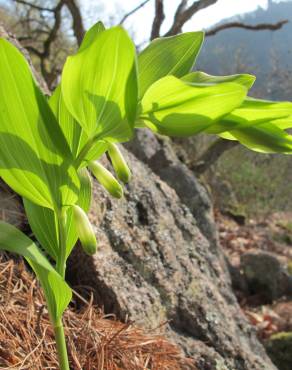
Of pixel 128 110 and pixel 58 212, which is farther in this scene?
pixel 58 212

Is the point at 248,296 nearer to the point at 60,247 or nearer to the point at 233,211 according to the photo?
the point at 233,211

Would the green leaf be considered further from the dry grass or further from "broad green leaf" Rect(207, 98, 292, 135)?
the dry grass

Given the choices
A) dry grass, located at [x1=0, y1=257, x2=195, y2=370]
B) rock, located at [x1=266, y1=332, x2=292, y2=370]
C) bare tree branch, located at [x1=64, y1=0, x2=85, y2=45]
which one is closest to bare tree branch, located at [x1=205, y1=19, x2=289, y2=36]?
bare tree branch, located at [x1=64, y1=0, x2=85, y2=45]

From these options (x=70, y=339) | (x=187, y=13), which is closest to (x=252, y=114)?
(x=70, y=339)

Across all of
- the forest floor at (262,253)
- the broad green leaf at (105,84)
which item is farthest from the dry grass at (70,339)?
the forest floor at (262,253)

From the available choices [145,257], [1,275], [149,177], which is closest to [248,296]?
[149,177]

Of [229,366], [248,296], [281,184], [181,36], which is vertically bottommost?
[281,184]

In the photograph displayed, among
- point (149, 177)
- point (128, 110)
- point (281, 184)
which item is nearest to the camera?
point (128, 110)

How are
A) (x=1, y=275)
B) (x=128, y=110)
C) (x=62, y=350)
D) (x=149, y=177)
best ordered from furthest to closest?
(x=149, y=177) < (x=1, y=275) < (x=62, y=350) < (x=128, y=110)
